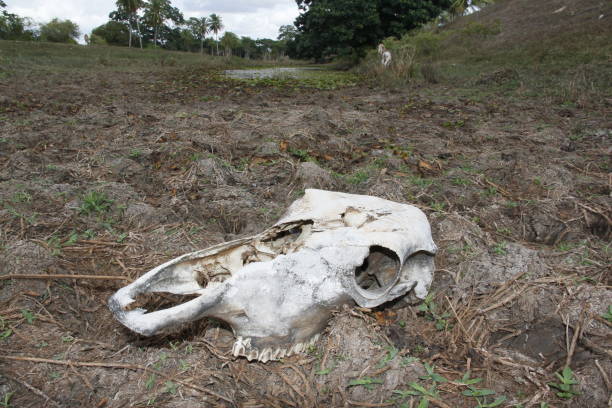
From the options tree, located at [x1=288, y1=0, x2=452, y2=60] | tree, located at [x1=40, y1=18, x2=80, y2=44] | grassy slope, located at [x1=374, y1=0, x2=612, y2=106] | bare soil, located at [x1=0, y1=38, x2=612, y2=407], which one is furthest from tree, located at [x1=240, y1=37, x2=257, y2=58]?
bare soil, located at [x1=0, y1=38, x2=612, y2=407]

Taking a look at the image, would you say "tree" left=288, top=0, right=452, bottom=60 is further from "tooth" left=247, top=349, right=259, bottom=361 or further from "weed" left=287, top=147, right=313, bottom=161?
"tooth" left=247, top=349, right=259, bottom=361

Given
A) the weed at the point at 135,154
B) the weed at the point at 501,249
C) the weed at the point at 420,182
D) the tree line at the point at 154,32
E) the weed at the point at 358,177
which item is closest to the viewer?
the weed at the point at 501,249

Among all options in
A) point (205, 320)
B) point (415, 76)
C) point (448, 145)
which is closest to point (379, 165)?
point (448, 145)

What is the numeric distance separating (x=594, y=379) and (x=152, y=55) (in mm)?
25349

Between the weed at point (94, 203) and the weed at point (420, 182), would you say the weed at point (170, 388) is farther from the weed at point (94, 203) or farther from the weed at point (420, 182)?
the weed at point (420, 182)

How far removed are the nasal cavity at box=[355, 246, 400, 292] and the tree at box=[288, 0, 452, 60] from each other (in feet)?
Answer: 52.4

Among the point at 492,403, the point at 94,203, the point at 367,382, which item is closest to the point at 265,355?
the point at 367,382

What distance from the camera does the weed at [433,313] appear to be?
7.25ft

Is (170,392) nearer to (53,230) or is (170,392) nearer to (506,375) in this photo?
(506,375)

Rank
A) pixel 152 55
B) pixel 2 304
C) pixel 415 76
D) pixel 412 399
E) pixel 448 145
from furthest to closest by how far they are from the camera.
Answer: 1. pixel 152 55
2. pixel 415 76
3. pixel 448 145
4. pixel 2 304
5. pixel 412 399

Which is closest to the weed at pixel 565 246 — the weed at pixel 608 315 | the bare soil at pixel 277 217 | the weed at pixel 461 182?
the bare soil at pixel 277 217

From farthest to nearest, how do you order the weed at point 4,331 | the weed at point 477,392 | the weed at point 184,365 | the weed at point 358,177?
the weed at point 358,177
the weed at point 4,331
the weed at point 184,365
the weed at point 477,392

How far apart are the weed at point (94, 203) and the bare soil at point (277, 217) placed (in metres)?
0.02

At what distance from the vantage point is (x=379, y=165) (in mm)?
4227
